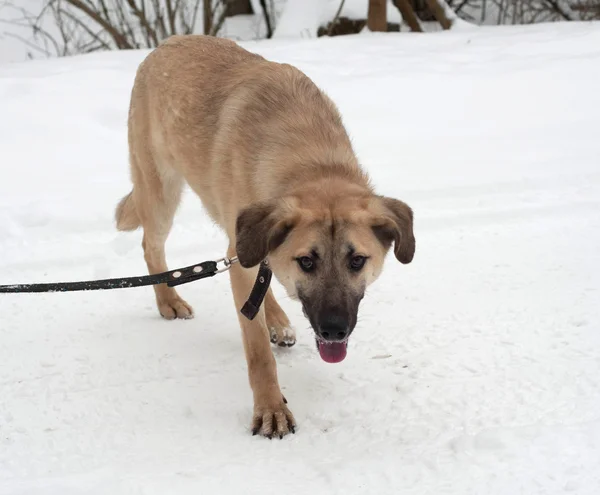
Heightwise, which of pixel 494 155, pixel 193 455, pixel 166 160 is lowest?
pixel 494 155

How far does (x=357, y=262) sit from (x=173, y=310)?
203cm

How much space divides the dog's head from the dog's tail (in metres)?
2.17

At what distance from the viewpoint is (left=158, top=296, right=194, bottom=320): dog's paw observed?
468 centimetres

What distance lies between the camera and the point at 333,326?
2.85 metres

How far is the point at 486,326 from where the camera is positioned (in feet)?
13.9

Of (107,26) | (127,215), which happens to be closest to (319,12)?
(107,26)

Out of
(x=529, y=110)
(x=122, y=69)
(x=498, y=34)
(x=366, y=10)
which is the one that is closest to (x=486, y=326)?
(x=529, y=110)

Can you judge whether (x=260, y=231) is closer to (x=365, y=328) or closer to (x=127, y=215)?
(x=365, y=328)

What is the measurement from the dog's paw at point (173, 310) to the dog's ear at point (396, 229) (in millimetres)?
1922

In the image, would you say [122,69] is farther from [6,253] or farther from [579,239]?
[579,239]

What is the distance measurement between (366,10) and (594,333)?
8.67m

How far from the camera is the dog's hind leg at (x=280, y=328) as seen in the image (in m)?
4.23

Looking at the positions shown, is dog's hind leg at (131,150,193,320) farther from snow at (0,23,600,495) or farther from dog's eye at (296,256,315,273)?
dog's eye at (296,256,315,273)

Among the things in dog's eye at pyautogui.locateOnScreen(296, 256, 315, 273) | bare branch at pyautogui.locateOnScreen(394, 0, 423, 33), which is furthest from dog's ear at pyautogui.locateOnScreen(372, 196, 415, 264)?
bare branch at pyautogui.locateOnScreen(394, 0, 423, 33)
